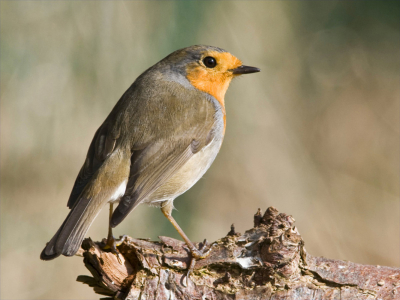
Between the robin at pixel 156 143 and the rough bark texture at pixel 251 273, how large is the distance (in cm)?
15

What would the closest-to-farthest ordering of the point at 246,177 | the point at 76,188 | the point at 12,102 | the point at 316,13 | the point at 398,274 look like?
1. the point at 398,274
2. the point at 76,188
3. the point at 12,102
4. the point at 246,177
5. the point at 316,13

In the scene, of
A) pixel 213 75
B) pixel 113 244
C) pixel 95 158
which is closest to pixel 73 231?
pixel 113 244

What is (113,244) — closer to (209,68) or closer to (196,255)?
(196,255)

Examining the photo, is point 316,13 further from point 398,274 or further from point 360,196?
point 398,274

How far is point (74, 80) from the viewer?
485 centimetres

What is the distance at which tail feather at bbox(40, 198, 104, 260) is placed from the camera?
2.57 metres

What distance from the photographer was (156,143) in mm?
3055

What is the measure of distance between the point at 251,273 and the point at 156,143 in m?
0.96

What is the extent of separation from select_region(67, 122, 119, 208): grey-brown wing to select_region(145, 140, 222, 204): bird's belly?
0.39 m

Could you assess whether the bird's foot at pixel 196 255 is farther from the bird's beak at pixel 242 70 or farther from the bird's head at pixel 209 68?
the bird's beak at pixel 242 70

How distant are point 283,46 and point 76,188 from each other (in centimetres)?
360

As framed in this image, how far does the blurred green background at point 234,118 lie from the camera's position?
464 centimetres

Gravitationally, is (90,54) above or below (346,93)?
below

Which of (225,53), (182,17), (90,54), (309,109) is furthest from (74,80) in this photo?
(309,109)
